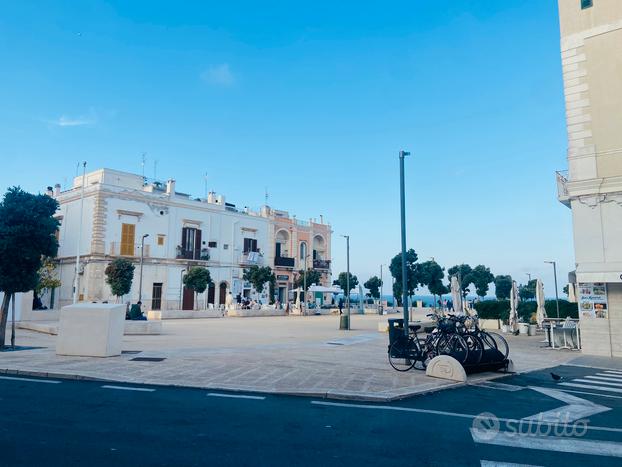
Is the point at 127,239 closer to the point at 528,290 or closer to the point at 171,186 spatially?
the point at 171,186

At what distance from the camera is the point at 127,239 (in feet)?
132

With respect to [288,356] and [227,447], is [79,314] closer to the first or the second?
[288,356]

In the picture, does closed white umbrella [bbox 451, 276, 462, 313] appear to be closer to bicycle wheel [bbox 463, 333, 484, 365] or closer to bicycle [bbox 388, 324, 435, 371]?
bicycle wheel [bbox 463, 333, 484, 365]

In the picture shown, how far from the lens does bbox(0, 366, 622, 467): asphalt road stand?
177 inches

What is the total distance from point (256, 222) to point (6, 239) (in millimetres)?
39809

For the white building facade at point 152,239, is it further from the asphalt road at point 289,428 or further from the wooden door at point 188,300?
the asphalt road at point 289,428

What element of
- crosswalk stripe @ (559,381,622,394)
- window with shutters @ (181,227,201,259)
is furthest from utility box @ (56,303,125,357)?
window with shutters @ (181,227,201,259)

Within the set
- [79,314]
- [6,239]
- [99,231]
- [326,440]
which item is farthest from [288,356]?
[99,231]

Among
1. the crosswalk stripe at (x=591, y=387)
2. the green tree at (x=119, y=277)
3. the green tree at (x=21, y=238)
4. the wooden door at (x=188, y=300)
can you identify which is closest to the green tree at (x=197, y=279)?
the wooden door at (x=188, y=300)

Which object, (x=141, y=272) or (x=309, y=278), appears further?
(x=309, y=278)

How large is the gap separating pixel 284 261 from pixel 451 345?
44.6m

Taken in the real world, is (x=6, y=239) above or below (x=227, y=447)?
above

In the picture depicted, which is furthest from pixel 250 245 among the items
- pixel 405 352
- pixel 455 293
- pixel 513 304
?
pixel 405 352

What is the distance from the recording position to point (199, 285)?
130 ft
